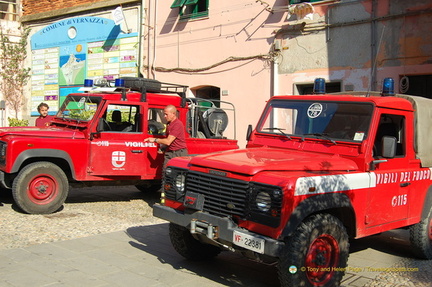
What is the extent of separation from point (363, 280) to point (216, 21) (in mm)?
10310

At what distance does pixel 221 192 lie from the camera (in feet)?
14.7

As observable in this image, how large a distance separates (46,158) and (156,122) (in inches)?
84.0

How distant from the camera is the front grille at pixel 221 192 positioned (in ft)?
14.1

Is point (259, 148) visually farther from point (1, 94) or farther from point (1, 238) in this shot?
point (1, 94)

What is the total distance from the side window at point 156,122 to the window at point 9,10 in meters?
13.1

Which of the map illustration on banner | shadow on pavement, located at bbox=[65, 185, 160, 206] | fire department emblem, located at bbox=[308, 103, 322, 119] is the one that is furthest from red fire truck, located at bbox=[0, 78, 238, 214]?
the map illustration on banner

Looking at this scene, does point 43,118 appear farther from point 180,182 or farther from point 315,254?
point 315,254

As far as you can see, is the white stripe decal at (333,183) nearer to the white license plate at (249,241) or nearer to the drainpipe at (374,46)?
the white license plate at (249,241)

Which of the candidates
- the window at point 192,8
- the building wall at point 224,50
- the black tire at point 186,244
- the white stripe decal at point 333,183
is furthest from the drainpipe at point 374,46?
the black tire at point 186,244

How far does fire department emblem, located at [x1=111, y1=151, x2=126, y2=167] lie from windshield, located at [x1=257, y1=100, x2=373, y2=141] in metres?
3.20

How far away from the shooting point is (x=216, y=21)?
548 inches

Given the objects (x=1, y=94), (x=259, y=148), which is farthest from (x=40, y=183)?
(x=1, y=94)

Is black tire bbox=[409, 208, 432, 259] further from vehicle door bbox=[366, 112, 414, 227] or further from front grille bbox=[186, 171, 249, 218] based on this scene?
front grille bbox=[186, 171, 249, 218]

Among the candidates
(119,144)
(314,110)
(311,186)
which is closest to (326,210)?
(311,186)
